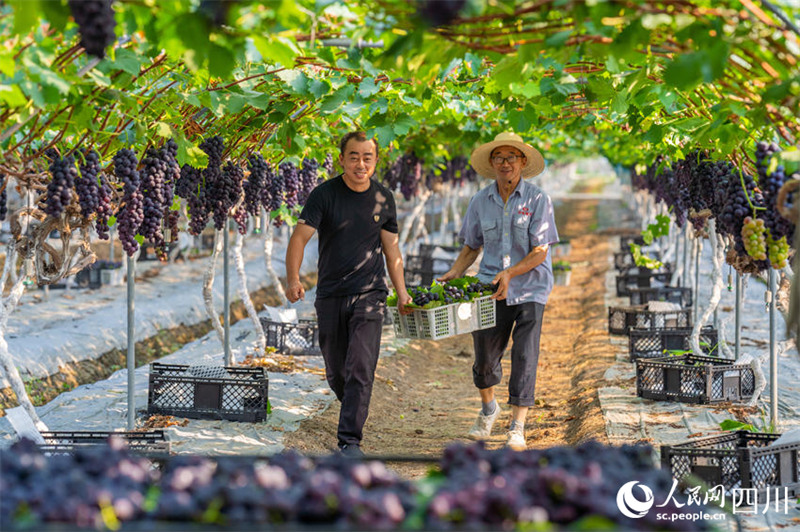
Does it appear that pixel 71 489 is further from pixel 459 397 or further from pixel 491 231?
pixel 459 397

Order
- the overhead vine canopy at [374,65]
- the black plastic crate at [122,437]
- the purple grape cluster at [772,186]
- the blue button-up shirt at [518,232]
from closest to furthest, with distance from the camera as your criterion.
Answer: the overhead vine canopy at [374,65] < the purple grape cluster at [772,186] < the black plastic crate at [122,437] < the blue button-up shirt at [518,232]

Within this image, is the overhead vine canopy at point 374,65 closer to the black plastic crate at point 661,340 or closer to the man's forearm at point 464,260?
the man's forearm at point 464,260

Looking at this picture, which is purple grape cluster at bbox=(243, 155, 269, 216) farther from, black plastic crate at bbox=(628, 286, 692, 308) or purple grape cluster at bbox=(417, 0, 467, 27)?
black plastic crate at bbox=(628, 286, 692, 308)

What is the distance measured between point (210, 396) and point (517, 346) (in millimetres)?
2154

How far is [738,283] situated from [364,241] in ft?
10.2

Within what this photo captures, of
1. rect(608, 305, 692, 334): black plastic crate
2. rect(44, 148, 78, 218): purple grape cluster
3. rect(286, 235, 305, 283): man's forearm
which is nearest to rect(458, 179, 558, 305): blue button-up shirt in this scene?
rect(286, 235, 305, 283): man's forearm

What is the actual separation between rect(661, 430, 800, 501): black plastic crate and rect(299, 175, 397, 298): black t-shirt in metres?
1.85

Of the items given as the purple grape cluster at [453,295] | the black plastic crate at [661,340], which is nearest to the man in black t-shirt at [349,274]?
the purple grape cluster at [453,295]

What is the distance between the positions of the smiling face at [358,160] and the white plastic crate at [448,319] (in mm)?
862

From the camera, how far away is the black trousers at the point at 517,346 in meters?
5.41

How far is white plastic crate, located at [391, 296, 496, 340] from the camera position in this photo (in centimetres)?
524

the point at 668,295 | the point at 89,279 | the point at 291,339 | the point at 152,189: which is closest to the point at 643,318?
the point at 668,295

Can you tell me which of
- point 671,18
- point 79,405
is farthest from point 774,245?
point 79,405

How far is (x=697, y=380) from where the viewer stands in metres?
6.32
